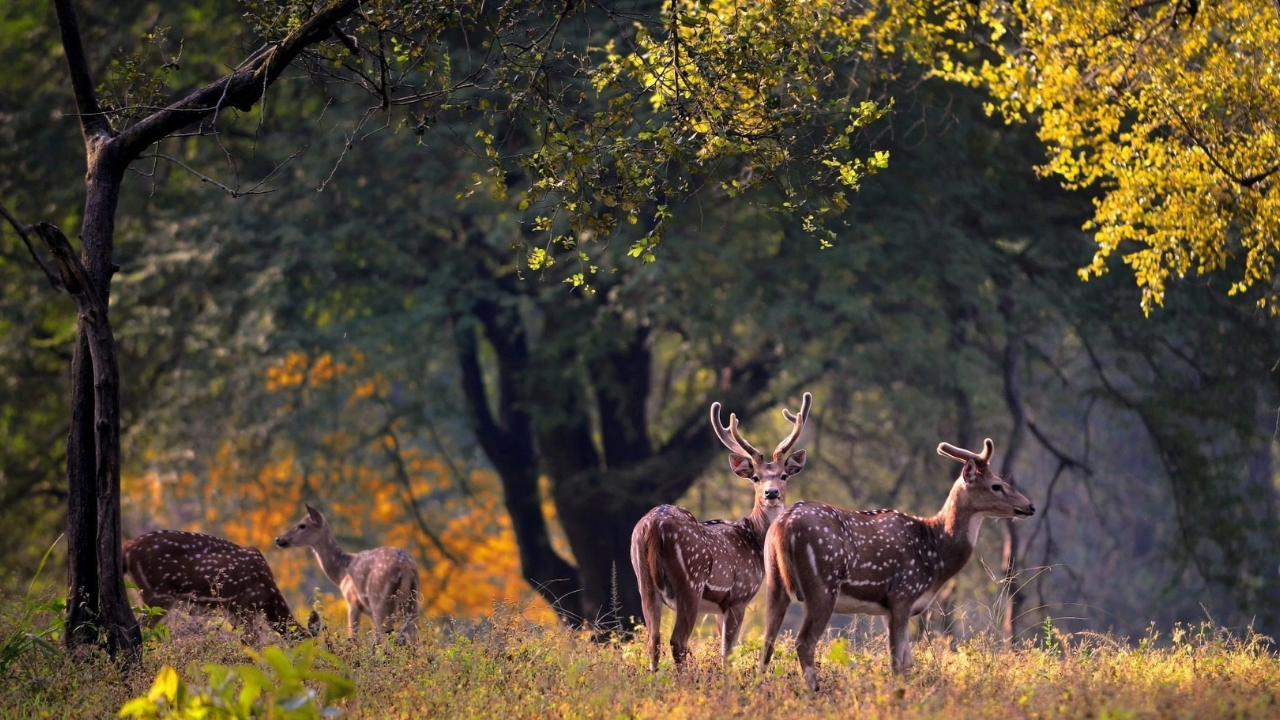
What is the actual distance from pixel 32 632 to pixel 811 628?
5173mm

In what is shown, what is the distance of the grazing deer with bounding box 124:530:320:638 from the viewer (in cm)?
1198

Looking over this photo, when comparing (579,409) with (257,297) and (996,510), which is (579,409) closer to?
(257,297)

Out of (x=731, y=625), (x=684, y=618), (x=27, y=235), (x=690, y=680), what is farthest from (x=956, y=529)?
(x=27, y=235)

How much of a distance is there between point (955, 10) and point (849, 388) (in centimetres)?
870

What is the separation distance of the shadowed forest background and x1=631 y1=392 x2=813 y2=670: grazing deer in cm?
598

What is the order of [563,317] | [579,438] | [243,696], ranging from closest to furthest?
[243,696]
[563,317]
[579,438]

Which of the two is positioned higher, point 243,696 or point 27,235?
point 27,235

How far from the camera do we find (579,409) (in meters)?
20.6

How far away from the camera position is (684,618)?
10141 millimetres

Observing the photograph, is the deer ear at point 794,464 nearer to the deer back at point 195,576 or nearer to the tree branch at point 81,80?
the deer back at point 195,576

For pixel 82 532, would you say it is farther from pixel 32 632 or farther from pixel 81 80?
pixel 81 80

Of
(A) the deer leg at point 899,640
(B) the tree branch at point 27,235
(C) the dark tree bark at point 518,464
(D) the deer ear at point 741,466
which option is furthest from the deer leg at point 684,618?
(C) the dark tree bark at point 518,464

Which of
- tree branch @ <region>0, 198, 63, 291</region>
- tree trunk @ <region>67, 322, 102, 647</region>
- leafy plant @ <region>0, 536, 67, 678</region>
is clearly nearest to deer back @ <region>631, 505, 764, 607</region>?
tree trunk @ <region>67, 322, 102, 647</region>

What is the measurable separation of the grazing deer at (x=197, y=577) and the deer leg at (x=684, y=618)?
367cm
